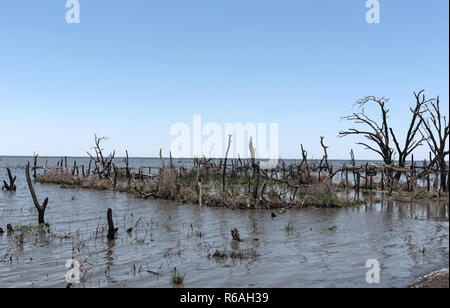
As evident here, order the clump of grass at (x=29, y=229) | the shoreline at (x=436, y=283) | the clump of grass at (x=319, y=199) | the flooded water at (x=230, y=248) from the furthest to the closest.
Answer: the clump of grass at (x=319, y=199), the clump of grass at (x=29, y=229), the flooded water at (x=230, y=248), the shoreline at (x=436, y=283)

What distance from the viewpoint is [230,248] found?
33.4 feet

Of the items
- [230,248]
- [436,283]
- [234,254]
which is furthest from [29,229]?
[436,283]

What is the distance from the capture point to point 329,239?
1126cm

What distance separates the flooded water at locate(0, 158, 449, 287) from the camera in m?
7.70

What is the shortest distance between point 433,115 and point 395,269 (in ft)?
57.4

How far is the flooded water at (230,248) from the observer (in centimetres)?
770

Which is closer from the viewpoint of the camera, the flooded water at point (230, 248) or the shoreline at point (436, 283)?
the shoreline at point (436, 283)

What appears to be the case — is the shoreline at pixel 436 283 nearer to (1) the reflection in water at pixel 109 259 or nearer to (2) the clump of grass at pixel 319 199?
(1) the reflection in water at pixel 109 259

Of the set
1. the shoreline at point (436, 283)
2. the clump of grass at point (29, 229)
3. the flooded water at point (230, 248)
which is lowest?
the flooded water at point (230, 248)

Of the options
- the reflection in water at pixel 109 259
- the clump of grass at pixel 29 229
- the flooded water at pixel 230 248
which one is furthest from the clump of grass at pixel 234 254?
the clump of grass at pixel 29 229

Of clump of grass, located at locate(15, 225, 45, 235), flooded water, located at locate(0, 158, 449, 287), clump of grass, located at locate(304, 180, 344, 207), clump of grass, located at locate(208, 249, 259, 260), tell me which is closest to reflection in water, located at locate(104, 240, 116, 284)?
flooded water, located at locate(0, 158, 449, 287)

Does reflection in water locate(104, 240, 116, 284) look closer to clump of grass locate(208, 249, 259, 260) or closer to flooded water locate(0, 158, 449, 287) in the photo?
flooded water locate(0, 158, 449, 287)

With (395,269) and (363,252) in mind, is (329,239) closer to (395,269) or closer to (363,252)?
(363,252)

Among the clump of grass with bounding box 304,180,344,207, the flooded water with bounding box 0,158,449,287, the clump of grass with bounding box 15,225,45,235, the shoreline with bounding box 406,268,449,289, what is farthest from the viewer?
the clump of grass with bounding box 304,180,344,207
